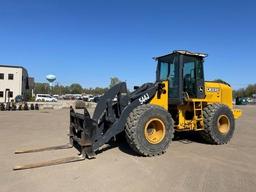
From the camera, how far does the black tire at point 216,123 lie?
31.4 feet

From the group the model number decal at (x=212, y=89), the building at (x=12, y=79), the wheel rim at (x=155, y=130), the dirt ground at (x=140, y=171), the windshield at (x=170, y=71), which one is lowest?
the dirt ground at (x=140, y=171)

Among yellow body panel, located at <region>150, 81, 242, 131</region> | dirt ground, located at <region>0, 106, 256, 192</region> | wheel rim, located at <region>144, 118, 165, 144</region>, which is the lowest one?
dirt ground, located at <region>0, 106, 256, 192</region>

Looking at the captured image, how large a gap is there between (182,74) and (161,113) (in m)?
1.89

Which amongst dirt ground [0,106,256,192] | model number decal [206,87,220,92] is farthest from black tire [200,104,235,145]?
model number decal [206,87,220,92]

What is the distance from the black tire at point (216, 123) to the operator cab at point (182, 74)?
642mm

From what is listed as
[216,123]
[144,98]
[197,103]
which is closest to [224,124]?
[216,123]

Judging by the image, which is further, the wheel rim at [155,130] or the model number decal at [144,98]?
the model number decal at [144,98]

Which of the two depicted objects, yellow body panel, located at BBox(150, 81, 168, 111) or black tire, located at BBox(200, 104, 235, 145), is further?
black tire, located at BBox(200, 104, 235, 145)

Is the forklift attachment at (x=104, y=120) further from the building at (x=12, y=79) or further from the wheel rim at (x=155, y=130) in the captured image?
the building at (x=12, y=79)

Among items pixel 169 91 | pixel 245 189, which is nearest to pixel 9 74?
pixel 169 91

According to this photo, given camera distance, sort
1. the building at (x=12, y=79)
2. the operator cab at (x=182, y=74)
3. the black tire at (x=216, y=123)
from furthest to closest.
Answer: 1. the building at (x=12, y=79)
2. the black tire at (x=216, y=123)
3. the operator cab at (x=182, y=74)

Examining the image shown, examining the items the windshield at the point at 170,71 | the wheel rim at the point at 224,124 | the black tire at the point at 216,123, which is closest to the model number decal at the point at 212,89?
the black tire at the point at 216,123

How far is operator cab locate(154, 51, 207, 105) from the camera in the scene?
31.0 feet

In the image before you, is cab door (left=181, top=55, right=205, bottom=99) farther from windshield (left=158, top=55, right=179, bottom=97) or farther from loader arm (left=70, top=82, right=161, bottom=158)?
loader arm (left=70, top=82, right=161, bottom=158)
